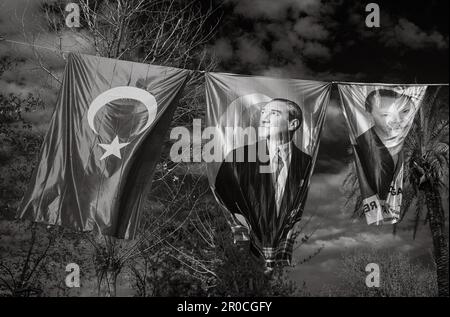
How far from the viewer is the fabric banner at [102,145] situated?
9.26 metres

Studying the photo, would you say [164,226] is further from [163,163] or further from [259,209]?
[259,209]

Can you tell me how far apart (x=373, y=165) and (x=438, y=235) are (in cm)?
915

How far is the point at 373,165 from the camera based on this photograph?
10.7m

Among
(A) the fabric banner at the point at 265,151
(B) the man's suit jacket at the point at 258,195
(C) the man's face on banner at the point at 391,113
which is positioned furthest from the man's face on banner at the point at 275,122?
(C) the man's face on banner at the point at 391,113

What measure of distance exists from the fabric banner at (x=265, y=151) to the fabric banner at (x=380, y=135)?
2.51 ft

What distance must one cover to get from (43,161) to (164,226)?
8258 millimetres

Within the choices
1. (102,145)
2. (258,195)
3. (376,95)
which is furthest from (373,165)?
(102,145)

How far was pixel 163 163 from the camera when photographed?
17.1 meters

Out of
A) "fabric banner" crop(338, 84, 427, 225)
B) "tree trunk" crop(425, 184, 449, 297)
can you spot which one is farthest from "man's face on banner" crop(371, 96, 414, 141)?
"tree trunk" crop(425, 184, 449, 297)

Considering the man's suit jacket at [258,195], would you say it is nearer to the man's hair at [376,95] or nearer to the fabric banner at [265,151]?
the fabric banner at [265,151]

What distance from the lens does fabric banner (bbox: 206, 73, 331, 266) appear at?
386 inches

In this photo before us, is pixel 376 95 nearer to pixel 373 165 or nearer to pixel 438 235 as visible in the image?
pixel 373 165

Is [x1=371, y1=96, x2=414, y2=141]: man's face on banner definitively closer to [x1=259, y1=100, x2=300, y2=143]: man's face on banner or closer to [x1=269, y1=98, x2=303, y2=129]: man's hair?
[x1=269, y1=98, x2=303, y2=129]: man's hair
